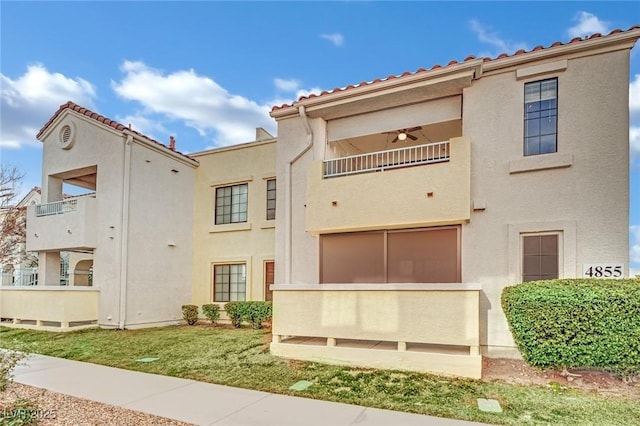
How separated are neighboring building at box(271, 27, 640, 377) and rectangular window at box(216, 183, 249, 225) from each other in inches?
210

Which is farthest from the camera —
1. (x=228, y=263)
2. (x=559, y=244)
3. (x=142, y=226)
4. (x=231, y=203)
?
(x=231, y=203)

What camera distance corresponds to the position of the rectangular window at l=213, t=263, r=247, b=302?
15.2 m

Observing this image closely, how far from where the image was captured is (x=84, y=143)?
49.2 ft

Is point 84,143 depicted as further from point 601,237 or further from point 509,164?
point 601,237

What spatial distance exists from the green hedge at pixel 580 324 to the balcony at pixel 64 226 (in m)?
14.3

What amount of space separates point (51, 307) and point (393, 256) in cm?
1240

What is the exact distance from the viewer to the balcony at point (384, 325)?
24.5ft

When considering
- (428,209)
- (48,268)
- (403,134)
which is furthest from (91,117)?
(428,209)

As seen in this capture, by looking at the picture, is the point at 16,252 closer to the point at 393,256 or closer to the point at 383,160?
the point at 383,160

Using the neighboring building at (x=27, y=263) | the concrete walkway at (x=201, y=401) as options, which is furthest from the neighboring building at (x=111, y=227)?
the concrete walkway at (x=201, y=401)

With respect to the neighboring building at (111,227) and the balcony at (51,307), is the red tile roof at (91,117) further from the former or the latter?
the balcony at (51,307)

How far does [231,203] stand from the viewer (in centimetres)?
1591

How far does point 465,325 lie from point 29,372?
9.06m

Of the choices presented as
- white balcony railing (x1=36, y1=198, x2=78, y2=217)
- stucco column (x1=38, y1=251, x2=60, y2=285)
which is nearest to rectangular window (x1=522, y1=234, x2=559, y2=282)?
white balcony railing (x1=36, y1=198, x2=78, y2=217)
